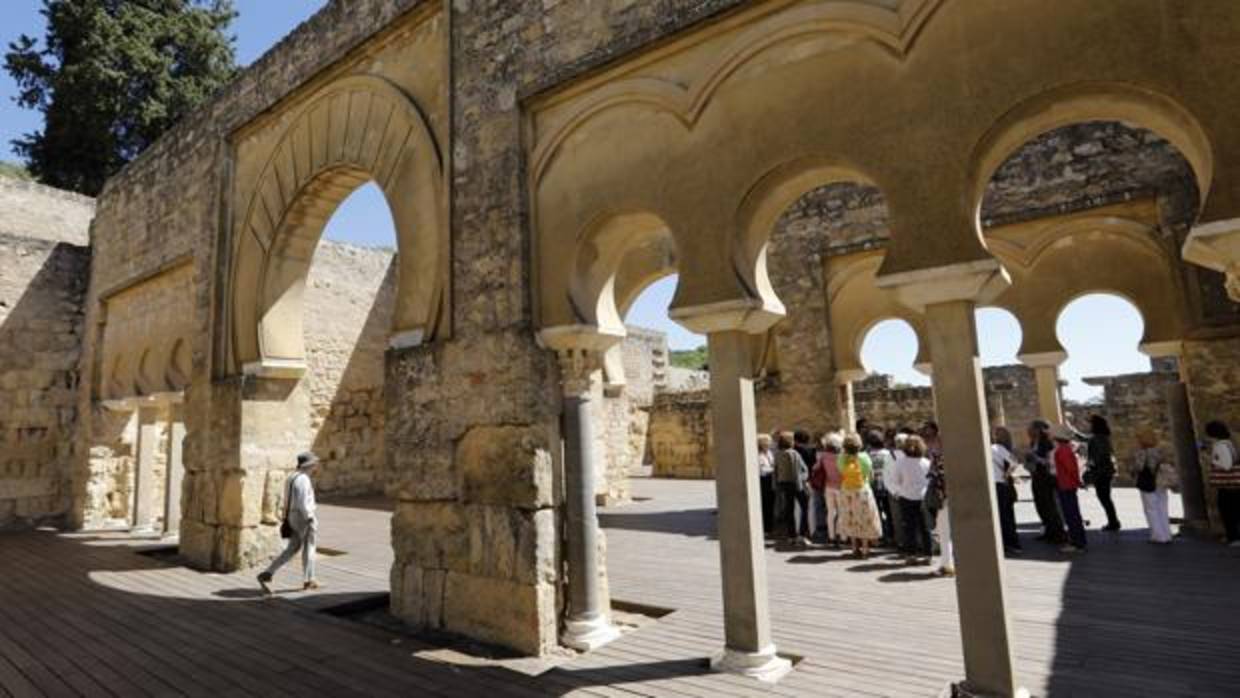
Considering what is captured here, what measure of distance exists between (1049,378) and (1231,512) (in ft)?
8.97

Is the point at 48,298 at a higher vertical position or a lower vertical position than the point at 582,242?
higher

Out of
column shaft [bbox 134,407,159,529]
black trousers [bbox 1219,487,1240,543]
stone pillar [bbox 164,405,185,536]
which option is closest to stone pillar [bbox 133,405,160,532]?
column shaft [bbox 134,407,159,529]

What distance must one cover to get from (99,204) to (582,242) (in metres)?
10.8

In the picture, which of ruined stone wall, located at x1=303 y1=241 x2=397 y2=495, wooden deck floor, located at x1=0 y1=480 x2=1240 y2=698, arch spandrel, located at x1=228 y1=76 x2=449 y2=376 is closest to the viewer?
wooden deck floor, located at x1=0 y1=480 x2=1240 y2=698

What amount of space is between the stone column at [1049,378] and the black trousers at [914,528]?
3.62m

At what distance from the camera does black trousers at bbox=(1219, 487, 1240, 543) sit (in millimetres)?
6230

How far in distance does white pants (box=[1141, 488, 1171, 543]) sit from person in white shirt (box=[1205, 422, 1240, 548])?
0.43 metres

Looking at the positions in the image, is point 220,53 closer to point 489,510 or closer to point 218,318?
point 218,318

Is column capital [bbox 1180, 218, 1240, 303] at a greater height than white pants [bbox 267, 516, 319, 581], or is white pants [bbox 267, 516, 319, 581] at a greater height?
column capital [bbox 1180, 218, 1240, 303]

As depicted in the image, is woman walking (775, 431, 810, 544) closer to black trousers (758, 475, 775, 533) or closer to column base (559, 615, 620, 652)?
black trousers (758, 475, 775, 533)

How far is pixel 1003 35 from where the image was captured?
9.84ft

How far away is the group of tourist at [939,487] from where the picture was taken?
6.25 metres

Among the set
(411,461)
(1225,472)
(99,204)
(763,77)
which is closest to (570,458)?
(411,461)

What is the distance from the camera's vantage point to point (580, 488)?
4.45 m
